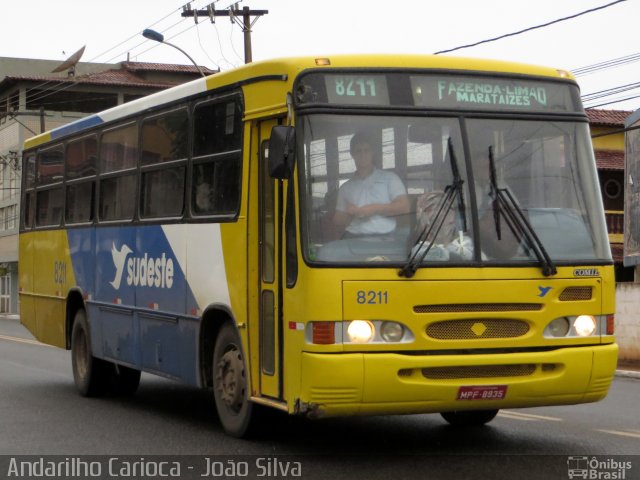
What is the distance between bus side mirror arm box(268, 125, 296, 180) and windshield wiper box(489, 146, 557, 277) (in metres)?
1.45

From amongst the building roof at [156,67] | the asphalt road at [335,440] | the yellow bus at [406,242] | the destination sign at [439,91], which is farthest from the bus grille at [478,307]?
the building roof at [156,67]

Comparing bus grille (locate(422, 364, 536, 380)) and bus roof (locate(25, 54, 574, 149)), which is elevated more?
bus roof (locate(25, 54, 574, 149))

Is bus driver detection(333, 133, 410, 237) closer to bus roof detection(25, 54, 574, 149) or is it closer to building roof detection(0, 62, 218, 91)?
bus roof detection(25, 54, 574, 149)

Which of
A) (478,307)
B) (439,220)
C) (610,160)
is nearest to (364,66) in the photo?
(439,220)

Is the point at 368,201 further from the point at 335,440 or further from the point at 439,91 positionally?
the point at 335,440

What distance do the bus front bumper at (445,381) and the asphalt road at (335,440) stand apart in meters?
0.43

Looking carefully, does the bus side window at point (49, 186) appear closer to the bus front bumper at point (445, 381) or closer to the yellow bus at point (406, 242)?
the yellow bus at point (406, 242)

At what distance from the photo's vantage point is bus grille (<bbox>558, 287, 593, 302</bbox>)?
933 cm

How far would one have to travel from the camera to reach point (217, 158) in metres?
10.9

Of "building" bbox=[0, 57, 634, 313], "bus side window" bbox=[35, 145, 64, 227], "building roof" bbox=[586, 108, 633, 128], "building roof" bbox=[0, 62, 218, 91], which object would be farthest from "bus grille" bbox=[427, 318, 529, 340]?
"building" bbox=[0, 57, 634, 313]

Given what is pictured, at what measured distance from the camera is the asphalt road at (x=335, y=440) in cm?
903

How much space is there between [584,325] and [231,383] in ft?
9.52

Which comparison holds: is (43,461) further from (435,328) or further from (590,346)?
(590,346)

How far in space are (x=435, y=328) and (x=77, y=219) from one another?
23.7 feet
